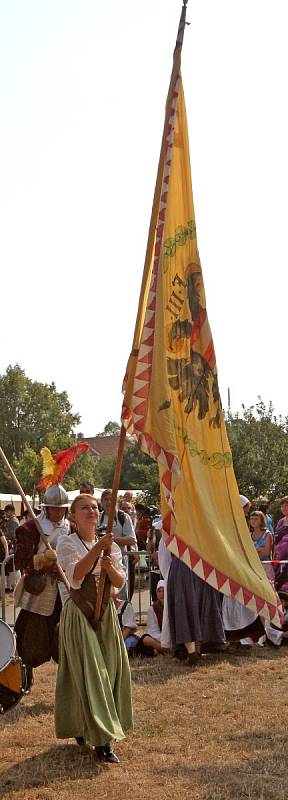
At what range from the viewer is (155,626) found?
32.7ft

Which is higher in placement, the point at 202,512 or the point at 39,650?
the point at 202,512

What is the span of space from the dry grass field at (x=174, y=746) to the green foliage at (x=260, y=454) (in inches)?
662

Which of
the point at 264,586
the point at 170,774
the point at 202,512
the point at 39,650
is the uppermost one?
the point at 202,512

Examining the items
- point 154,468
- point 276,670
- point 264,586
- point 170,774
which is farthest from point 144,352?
point 154,468

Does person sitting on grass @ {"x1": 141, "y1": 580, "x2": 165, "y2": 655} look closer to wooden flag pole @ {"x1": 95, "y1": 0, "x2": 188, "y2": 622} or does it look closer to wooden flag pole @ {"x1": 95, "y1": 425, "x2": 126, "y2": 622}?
wooden flag pole @ {"x1": 95, "y1": 425, "x2": 126, "y2": 622}

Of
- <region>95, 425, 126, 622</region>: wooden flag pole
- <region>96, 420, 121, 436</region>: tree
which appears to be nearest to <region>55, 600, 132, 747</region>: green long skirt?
<region>95, 425, 126, 622</region>: wooden flag pole

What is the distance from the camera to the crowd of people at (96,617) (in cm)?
591

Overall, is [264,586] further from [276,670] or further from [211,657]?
[211,657]

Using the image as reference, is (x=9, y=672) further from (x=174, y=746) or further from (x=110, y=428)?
(x=110, y=428)

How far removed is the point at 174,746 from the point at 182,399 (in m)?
2.34

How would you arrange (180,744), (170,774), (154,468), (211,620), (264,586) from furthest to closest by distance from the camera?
1. (154,468)
2. (211,620)
3. (180,744)
4. (170,774)
5. (264,586)

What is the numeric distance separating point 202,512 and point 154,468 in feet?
71.7

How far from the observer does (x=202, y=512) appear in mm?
5508

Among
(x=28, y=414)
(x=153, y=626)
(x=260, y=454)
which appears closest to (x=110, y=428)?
(x=28, y=414)
